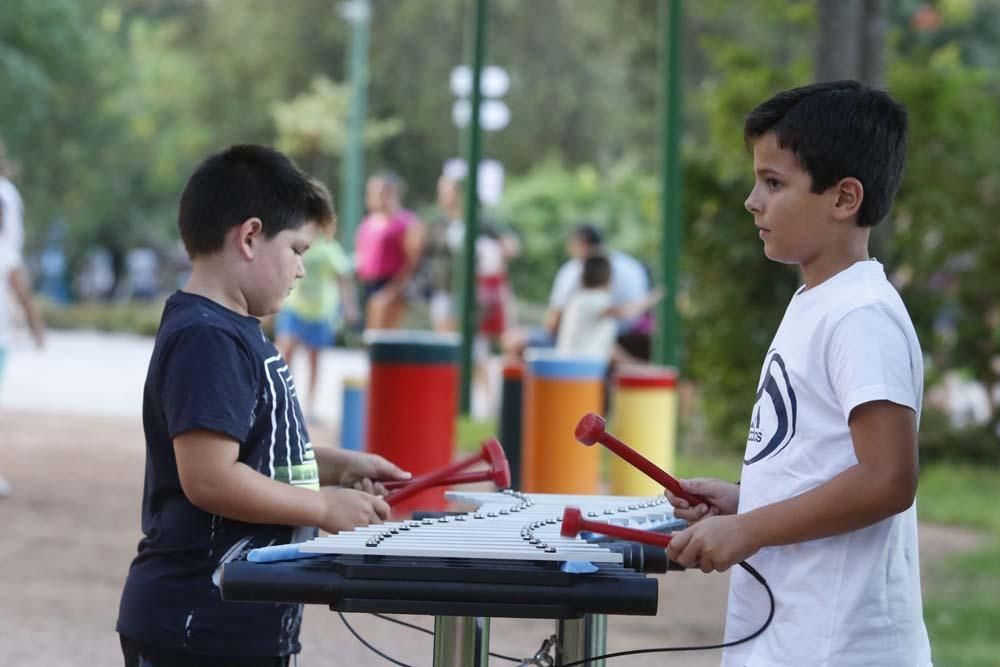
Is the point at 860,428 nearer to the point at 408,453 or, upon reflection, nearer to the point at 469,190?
the point at 408,453

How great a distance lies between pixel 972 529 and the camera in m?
9.36

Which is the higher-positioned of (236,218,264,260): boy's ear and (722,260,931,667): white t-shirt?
(236,218,264,260): boy's ear

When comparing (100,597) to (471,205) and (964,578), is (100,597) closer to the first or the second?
(964,578)

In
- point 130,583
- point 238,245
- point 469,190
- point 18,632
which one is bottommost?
point 18,632

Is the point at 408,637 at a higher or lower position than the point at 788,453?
lower

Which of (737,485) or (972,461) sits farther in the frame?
(972,461)

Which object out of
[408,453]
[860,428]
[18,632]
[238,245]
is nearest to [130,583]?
[238,245]

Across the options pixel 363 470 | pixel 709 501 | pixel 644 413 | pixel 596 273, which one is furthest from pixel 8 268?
pixel 709 501

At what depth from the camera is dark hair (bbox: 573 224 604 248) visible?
1284cm

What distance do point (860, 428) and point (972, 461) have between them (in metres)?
10.8

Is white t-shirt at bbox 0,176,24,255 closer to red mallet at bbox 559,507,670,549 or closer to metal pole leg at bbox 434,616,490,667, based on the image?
metal pole leg at bbox 434,616,490,667

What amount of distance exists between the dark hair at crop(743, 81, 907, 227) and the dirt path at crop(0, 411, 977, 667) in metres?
3.24

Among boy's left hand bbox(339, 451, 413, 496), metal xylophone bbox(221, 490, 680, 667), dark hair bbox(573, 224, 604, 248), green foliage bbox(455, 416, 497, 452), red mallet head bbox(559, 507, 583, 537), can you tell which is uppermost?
dark hair bbox(573, 224, 604, 248)

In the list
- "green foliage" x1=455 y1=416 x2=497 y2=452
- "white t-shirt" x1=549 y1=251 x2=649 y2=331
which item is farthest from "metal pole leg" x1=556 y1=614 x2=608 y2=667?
"white t-shirt" x1=549 y1=251 x2=649 y2=331
